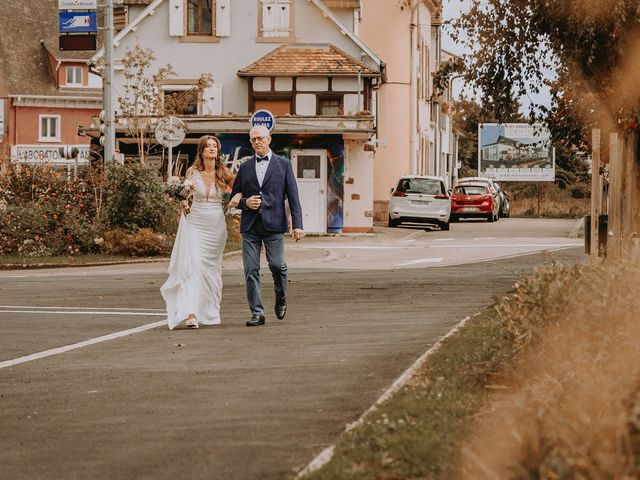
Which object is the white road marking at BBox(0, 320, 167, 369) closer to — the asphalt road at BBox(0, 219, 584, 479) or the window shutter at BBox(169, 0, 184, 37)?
the asphalt road at BBox(0, 219, 584, 479)

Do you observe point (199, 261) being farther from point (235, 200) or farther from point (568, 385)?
point (568, 385)

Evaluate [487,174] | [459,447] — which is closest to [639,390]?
[459,447]

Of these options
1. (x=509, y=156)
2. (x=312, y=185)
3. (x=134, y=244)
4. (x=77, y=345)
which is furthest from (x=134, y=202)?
(x=509, y=156)

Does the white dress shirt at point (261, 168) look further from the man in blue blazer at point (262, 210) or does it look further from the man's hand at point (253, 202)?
the man's hand at point (253, 202)

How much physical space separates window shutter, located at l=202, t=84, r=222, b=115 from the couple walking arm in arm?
30.8 m

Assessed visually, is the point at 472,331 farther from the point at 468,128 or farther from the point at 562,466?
the point at 468,128

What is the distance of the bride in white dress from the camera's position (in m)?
14.2

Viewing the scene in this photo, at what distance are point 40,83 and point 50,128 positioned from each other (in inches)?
97.2

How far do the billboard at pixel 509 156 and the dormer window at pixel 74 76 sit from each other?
71.5 ft

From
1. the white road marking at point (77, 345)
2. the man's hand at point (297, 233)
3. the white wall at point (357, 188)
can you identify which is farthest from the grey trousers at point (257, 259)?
the white wall at point (357, 188)

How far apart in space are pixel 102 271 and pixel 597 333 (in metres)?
18.4

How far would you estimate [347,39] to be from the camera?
149 ft

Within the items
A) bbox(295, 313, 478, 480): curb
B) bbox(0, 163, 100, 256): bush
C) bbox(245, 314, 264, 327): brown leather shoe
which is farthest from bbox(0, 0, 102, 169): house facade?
bbox(295, 313, 478, 480): curb

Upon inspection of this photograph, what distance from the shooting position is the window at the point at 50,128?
77125 mm
